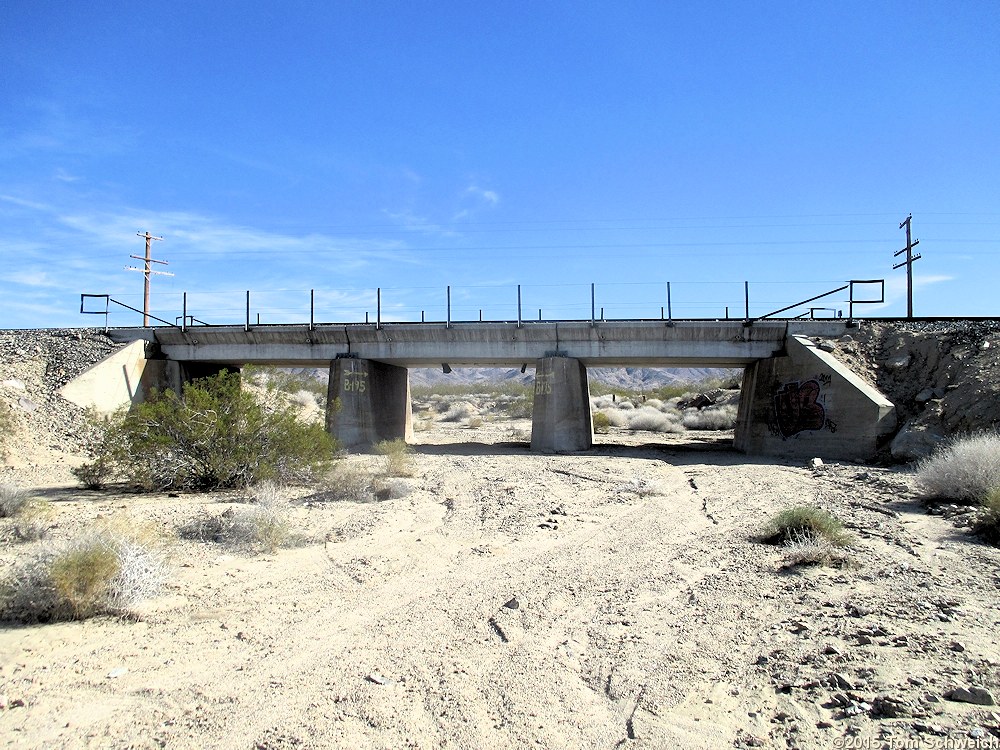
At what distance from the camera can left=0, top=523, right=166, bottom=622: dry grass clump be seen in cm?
610

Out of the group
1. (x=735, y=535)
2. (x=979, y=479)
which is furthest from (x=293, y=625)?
(x=979, y=479)

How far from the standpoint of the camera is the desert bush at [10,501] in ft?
35.1

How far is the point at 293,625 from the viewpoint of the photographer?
254 inches

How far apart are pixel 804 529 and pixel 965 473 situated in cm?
491

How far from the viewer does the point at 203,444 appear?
1437 cm

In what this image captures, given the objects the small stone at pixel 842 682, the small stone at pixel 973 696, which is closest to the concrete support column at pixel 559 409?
the small stone at pixel 842 682

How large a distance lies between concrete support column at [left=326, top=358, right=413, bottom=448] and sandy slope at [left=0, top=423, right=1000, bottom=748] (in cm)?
1527

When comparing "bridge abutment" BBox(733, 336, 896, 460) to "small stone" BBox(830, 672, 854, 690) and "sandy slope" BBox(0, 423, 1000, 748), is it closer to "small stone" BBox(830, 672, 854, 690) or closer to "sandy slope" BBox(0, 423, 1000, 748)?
"sandy slope" BBox(0, 423, 1000, 748)

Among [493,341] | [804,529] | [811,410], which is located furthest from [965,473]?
[493,341]

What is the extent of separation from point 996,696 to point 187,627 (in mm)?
6367

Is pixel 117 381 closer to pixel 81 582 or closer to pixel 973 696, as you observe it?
pixel 81 582

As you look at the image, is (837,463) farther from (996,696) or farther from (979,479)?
(996,696)

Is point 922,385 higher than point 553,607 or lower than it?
higher

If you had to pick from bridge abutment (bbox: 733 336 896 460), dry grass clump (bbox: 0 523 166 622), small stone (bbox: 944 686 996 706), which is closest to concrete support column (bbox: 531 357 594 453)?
bridge abutment (bbox: 733 336 896 460)
